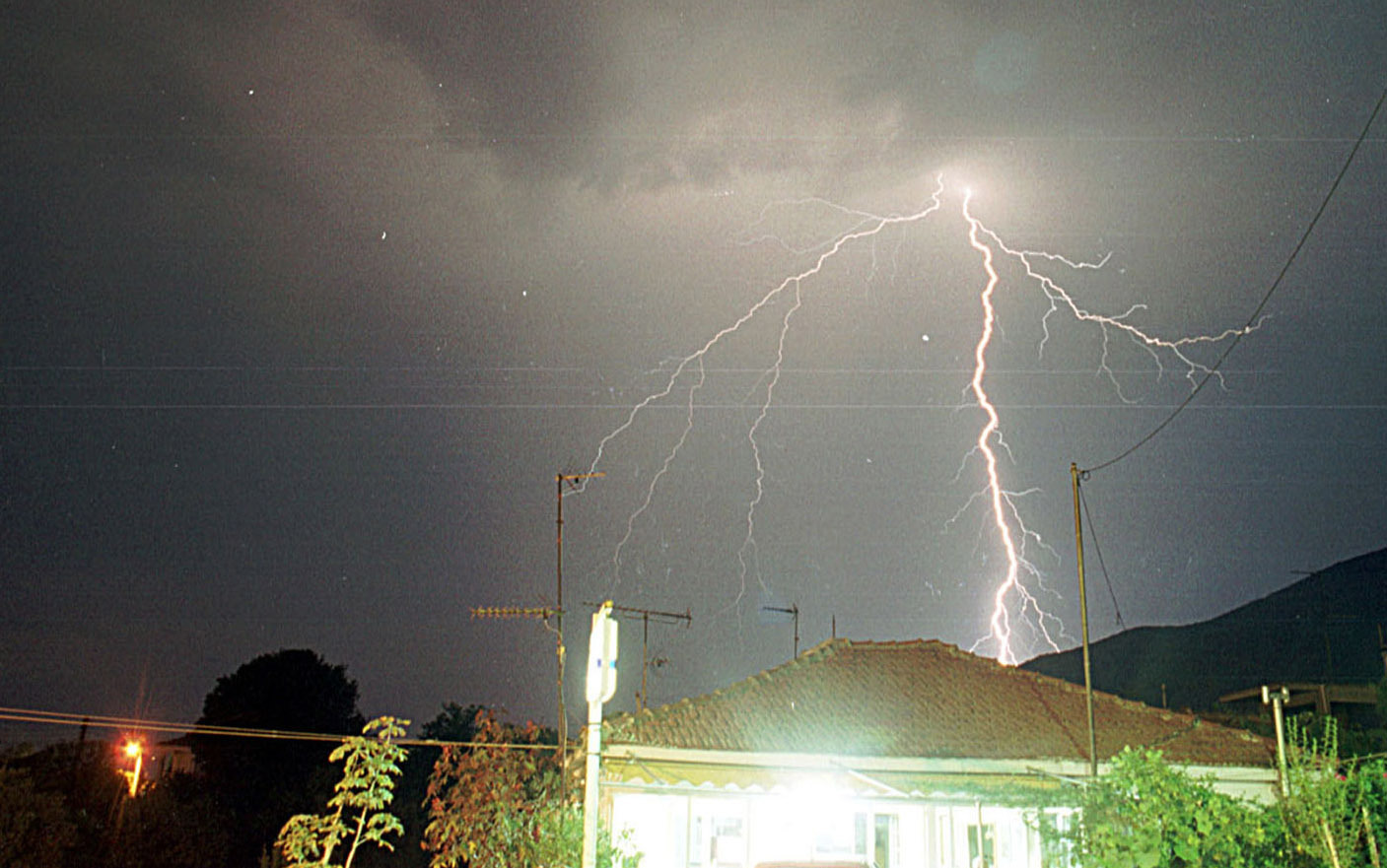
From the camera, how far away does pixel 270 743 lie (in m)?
47.5

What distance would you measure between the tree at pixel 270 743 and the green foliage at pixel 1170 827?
3955 centimetres

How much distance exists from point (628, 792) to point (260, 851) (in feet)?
112

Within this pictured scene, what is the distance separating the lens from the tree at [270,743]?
4525cm

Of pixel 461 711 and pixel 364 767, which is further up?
pixel 461 711

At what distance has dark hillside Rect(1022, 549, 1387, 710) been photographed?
66562 mm

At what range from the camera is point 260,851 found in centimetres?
4447

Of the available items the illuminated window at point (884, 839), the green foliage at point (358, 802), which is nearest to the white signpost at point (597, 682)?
the green foliage at point (358, 802)

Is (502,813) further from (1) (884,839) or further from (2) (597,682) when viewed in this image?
(2) (597,682)

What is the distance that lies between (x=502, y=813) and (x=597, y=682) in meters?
6.80

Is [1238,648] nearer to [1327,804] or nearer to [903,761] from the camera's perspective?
[903,761]

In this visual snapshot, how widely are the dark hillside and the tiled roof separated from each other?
158 feet

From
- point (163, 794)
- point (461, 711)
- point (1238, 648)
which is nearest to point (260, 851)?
point (163, 794)

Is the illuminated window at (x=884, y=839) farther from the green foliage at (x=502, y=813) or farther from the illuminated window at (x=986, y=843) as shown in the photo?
the green foliage at (x=502, y=813)

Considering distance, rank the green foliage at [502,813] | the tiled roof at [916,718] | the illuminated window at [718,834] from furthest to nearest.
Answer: the tiled roof at [916,718]
the illuminated window at [718,834]
the green foliage at [502,813]
